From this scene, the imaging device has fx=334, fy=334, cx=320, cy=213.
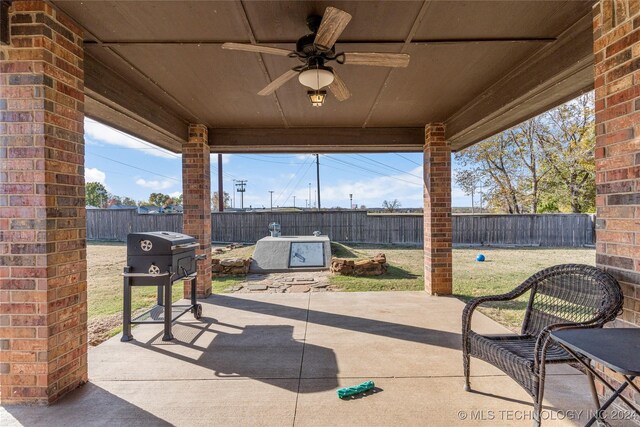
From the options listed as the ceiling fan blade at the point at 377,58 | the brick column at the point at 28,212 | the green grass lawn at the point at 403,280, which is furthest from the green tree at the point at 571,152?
the brick column at the point at 28,212

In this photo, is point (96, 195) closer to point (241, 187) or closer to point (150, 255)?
point (241, 187)

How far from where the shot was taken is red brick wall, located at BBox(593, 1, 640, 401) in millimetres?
2004

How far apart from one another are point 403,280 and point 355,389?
190 inches

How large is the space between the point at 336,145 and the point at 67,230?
412 centimetres

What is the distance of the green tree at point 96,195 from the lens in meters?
36.7

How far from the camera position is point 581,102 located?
14438 millimetres

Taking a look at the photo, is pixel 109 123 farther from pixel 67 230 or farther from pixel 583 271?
pixel 583 271

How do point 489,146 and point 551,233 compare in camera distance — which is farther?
point 489,146

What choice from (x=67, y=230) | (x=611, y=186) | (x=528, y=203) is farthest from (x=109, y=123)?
(x=528, y=203)

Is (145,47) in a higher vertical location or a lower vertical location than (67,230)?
higher

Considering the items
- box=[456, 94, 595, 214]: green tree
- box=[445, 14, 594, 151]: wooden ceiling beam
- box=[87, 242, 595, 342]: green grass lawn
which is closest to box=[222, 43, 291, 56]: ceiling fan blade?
box=[445, 14, 594, 151]: wooden ceiling beam

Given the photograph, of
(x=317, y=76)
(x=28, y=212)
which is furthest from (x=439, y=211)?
(x=28, y=212)

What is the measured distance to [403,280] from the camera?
23.2ft

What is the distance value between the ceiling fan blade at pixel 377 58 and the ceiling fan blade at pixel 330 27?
0.20m
